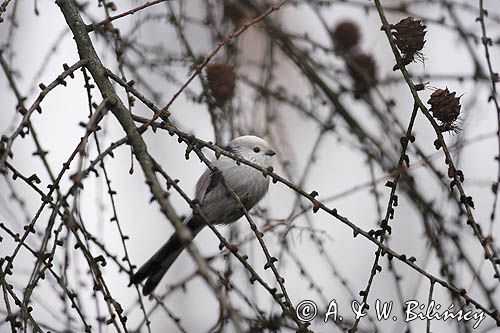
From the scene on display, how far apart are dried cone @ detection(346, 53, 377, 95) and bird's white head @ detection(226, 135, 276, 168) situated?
44 cm

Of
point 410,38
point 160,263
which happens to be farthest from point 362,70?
point 410,38

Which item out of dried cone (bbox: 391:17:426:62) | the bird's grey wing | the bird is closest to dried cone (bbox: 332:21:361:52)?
the bird

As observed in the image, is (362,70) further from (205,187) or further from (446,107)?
(446,107)

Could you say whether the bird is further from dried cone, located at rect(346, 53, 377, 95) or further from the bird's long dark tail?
dried cone, located at rect(346, 53, 377, 95)

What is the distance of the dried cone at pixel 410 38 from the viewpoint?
198 cm

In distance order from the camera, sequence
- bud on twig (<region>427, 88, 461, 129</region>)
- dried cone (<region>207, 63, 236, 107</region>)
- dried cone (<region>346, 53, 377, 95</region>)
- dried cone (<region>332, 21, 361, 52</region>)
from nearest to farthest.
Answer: bud on twig (<region>427, 88, 461, 129</region>) → dried cone (<region>207, 63, 236, 107</region>) → dried cone (<region>346, 53, 377, 95</region>) → dried cone (<region>332, 21, 361, 52</region>)

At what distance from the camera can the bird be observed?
3029 millimetres

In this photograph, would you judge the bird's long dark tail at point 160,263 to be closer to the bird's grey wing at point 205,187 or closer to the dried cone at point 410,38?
the bird's grey wing at point 205,187

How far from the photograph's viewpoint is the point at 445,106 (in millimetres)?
1969

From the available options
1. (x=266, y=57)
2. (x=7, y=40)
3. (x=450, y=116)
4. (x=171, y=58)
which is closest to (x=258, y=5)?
(x=266, y=57)

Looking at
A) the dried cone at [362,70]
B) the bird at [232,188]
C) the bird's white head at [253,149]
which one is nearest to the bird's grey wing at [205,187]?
the bird at [232,188]

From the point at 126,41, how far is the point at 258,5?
0.57 meters

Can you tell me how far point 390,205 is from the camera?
1.85 metres

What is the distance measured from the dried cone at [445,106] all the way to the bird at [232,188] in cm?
111
